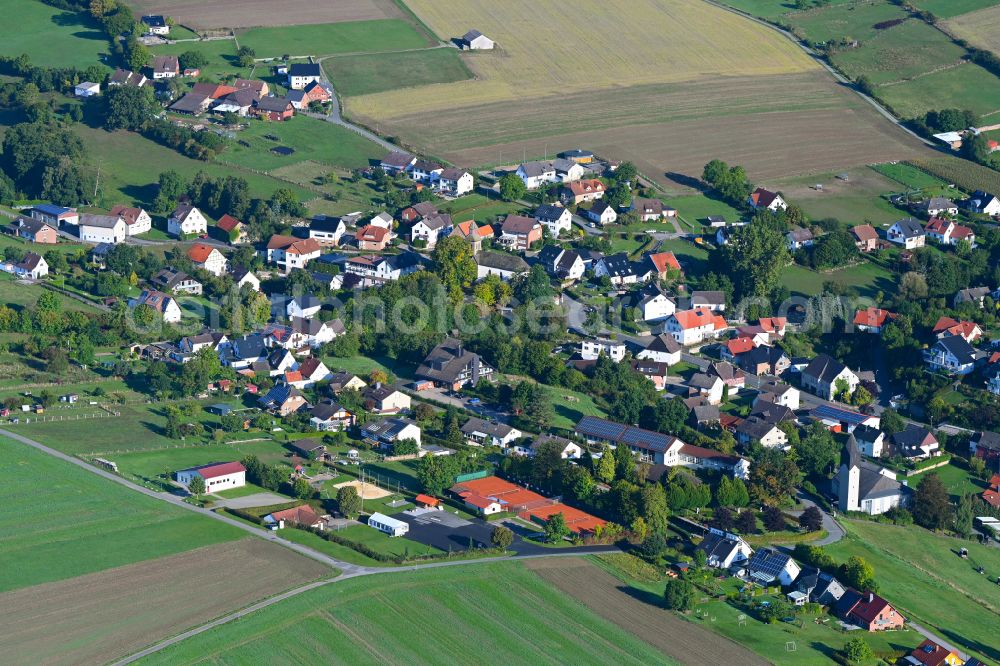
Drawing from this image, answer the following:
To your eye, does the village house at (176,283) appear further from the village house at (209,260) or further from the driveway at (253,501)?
the driveway at (253,501)

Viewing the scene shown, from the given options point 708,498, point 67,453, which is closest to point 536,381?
point 708,498

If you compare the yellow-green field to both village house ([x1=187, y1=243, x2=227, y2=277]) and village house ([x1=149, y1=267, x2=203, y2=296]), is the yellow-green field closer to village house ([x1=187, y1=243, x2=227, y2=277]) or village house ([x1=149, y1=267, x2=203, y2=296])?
village house ([x1=187, y1=243, x2=227, y2=277])

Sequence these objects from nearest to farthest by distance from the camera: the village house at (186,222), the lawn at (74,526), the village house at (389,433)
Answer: the lawn at (74,526) < the village house at (389,433) < the village house at (186,222)

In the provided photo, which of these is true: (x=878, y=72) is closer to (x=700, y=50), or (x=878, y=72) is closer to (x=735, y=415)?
(x=700, y=50)

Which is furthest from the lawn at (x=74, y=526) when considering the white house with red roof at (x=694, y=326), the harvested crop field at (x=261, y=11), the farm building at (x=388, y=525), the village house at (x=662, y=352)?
the harvested crop field at (x=261, y=11)

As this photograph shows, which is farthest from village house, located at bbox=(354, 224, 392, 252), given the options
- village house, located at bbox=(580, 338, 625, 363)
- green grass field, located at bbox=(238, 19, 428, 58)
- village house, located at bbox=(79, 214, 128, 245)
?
green grass field, located at bbox=(238, 19, 428, 58)

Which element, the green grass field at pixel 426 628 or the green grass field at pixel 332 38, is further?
the green grass field at pixel 332 38

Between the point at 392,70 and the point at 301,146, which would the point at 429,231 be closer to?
the point at 301,146
